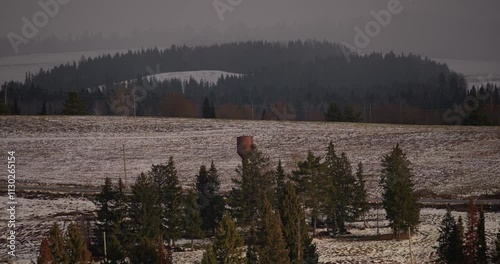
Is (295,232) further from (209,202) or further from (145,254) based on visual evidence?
(209,202)

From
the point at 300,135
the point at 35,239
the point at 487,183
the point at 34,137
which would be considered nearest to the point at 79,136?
the point at 34,137

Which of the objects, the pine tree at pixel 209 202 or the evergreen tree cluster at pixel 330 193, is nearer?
the pine tree at pixel 209 202

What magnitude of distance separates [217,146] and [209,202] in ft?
122

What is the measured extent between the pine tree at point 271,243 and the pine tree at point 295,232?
2.92 m

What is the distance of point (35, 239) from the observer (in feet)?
177

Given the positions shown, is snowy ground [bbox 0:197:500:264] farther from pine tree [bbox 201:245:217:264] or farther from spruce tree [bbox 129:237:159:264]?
pine tree [bbox 201:245:217:264]

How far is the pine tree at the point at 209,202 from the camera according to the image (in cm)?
5903

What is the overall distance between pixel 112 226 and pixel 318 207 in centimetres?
1771

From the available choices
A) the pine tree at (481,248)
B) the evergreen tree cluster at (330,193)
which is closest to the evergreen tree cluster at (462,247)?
the pine tree at (481,248)

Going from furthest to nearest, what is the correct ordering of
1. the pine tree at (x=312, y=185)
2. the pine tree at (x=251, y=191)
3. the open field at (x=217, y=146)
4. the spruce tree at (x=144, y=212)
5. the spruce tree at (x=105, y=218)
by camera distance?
the open field at (x=217, y=146) → the pine tree at (x=312, y=185) → the pine tree at (x=251, y=191) → the spruce tree at (x=105, y=218) → the spruce tree at (x=144, y=212)

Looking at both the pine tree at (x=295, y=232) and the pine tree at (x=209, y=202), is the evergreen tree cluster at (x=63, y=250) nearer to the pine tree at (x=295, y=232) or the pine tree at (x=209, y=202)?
the pine tree at (x=295, y=232)

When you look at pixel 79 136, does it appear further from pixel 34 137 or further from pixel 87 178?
pixel 87 178

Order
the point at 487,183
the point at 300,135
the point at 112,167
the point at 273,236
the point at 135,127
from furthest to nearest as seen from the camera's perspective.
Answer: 1. the point at 135,127
2. the point at 300,135
3. the point at 112,167
4. the point at 487,183
5. the point at 273,236

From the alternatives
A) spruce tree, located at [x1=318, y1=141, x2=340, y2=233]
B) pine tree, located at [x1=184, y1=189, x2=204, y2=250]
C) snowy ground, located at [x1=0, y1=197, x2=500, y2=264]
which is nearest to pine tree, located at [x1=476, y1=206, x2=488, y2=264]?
snowy ground, located at [x1=0, y1=197, x2=500, y2=264]
